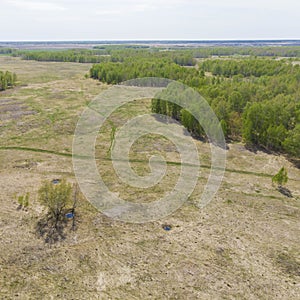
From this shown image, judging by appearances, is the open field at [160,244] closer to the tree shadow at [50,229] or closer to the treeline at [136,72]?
the tree shadow at [50,229]

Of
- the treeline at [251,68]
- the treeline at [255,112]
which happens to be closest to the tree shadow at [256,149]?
the treeline at [255,112]

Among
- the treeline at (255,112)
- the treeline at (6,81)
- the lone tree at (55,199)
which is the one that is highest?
the treeline at (6,81)

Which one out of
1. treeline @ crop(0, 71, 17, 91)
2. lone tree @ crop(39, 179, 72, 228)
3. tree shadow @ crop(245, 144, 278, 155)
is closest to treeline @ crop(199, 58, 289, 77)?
tree shadow @ crop(245, 144, 278, 155)

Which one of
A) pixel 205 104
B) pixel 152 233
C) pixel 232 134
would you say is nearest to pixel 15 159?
pixel 152 233

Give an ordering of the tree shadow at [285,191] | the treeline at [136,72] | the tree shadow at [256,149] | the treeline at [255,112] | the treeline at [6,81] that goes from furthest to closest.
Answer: the treeline at [136,72]
the treeline at [6,81]
the tree shadow at [256,149]
the treeline at [255,112]
the tree shadow at [285,191]

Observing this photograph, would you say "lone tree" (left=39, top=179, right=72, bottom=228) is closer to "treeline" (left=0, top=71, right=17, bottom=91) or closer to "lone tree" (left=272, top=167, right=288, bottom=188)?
"lone tree" (left=272, top=167, right=288, bottom=188)

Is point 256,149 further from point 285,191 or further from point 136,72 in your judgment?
point 136,72
